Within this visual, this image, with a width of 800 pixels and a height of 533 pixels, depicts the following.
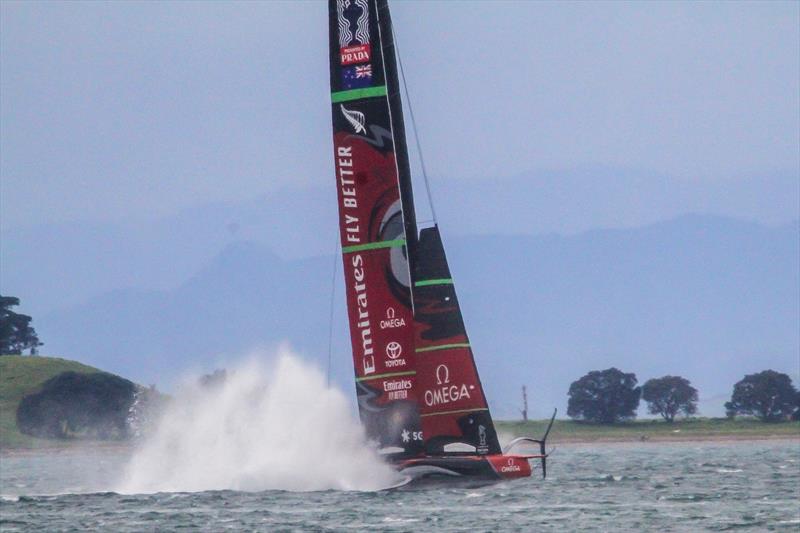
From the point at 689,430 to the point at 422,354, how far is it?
340 feet

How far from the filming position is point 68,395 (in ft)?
484

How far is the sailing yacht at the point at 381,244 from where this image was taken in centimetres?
4369

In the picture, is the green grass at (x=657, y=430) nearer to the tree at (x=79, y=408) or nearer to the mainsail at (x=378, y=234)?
the tree at (x=79, y=408)

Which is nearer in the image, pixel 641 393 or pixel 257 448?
pixel 257 448

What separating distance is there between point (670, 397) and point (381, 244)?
440ft

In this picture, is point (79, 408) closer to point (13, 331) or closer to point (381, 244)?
point (13, 331)

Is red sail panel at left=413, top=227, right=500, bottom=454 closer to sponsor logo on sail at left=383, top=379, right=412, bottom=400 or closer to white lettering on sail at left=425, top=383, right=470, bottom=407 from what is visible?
white lettering on sail at left=425, top=383, right=470, bottom=407

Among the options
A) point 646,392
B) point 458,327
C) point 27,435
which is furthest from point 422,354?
point 646,392

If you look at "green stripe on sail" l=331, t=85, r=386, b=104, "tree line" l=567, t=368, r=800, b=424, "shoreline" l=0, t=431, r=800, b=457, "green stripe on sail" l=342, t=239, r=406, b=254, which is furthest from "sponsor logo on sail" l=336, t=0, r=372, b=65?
"tree line" l=567, t=368, r=800, b=424

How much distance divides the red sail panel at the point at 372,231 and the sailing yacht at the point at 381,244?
3 cm

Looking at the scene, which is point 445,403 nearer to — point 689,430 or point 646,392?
point 689,430

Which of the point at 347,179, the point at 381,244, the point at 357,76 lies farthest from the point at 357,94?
the point at 381,244

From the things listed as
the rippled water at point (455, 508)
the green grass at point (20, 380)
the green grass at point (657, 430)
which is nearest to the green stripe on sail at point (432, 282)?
the rippled water at point (455, 508)

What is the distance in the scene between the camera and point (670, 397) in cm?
17425
